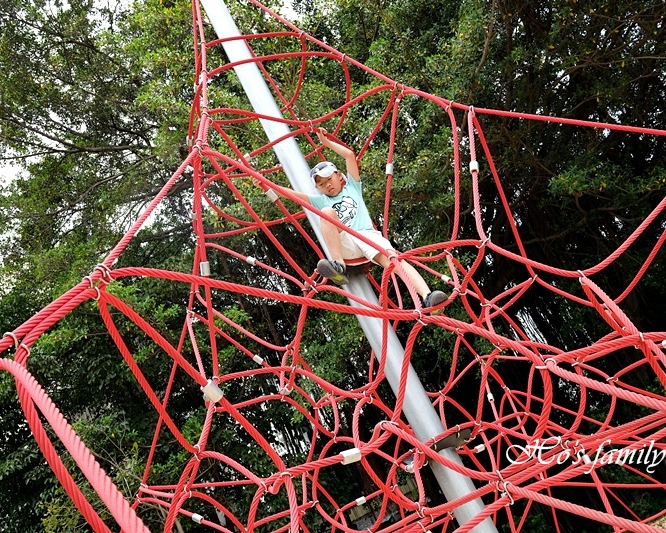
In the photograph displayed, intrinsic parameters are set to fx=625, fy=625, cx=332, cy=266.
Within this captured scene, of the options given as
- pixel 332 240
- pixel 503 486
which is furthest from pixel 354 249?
pixel 503 486

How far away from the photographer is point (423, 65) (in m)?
3.79

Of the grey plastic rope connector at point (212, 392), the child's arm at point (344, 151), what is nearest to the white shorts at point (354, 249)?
the child's arm at point (344, 151)

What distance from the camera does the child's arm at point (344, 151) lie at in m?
1.96

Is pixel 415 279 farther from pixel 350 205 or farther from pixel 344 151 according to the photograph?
pixel 344 151

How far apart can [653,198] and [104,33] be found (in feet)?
12.8

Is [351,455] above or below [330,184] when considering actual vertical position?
below

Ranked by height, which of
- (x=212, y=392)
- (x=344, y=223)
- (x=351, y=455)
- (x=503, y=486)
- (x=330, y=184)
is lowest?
(x=503, y=486)

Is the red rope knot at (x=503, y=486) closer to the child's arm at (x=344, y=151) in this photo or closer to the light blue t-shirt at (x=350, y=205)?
the light blue t-shirt at (x=350, y=205)

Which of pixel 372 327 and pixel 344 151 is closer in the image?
pixel 372 327

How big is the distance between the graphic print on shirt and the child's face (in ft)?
0.12

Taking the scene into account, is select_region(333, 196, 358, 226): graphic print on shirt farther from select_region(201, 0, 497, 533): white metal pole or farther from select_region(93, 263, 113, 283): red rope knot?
select_region(93, 263, 113, 283): red rope knot

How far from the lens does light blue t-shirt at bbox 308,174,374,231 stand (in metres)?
1.95

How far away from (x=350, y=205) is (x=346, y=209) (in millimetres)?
20

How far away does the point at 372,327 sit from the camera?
1657mm
